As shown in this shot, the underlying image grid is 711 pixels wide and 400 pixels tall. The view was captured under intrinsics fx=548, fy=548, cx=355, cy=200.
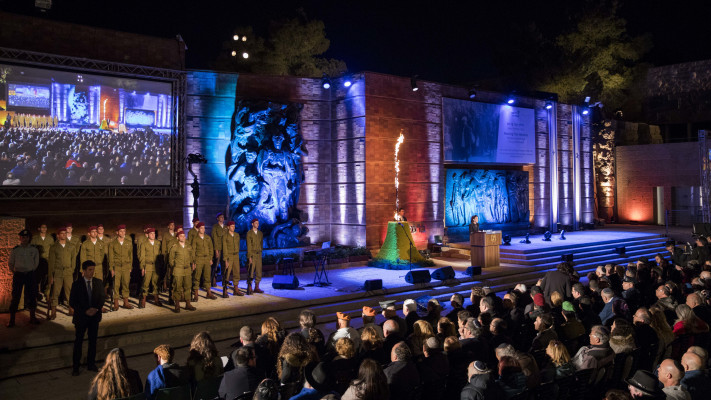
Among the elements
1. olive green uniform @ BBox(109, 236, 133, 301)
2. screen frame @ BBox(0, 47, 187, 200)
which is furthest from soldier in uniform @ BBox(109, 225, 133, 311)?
screen frame @ BBox(0, 47, 187, 200)

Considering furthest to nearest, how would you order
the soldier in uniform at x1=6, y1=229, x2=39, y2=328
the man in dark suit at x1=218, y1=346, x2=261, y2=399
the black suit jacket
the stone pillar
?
the stone pillar < the soldier in uniform at x1=6, y1=229, x2=39, y2=328 < the black suit jacket < the man in dark suit at x1=218, y1=346, x2=261, y2=399

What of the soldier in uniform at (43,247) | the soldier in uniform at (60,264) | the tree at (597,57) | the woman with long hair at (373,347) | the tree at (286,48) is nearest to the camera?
the woman with long hair at (373,347)

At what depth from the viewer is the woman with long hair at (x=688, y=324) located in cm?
586

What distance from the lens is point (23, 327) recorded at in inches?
332

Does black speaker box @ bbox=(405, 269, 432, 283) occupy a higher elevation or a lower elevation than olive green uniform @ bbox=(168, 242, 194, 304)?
lower

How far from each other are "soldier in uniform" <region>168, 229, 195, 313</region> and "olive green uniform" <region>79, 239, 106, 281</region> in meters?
1.24

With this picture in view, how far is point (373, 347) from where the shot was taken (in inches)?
204

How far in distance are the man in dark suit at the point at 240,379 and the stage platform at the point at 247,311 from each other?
14.2ft

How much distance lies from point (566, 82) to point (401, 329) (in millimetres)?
27531

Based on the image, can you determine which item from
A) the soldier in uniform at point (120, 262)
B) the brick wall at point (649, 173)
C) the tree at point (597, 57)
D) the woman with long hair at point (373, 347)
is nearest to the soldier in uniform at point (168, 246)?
the soldier in uniform at point (120, 262)

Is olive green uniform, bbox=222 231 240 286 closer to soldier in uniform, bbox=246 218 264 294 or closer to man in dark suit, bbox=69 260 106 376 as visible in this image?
soldier in uniform, bbox=246 218 264 294

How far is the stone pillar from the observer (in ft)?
29.6

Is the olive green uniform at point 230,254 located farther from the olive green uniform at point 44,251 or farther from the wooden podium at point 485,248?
the wooden podium at point 485,248

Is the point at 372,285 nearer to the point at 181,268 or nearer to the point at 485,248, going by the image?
the point at 181,268
